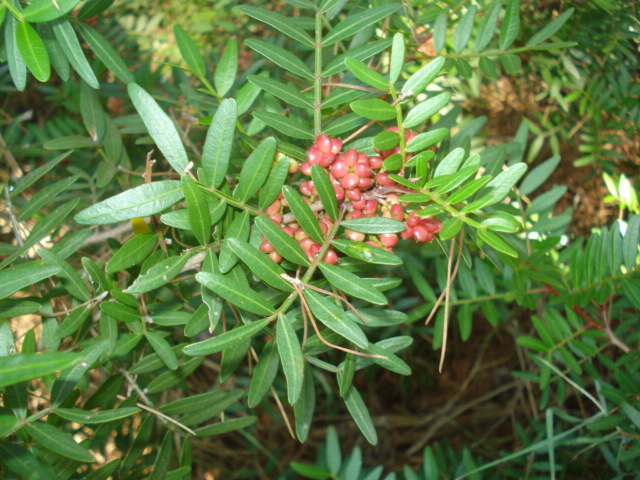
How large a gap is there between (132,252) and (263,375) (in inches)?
12.3

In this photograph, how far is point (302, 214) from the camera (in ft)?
2.51

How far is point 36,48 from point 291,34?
429 mm

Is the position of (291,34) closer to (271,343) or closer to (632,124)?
(271,343)

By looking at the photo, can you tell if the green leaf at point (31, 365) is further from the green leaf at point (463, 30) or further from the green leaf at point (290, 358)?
the green leaf at point (463, 30)

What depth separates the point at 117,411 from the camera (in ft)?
2.67

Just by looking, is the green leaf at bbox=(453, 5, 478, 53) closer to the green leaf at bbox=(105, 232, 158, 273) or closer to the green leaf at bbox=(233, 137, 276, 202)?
the green leaf at bbox=(233, 137, 276, 202)

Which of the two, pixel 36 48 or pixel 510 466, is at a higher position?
pixel 36 48

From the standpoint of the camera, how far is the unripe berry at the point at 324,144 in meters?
0.84

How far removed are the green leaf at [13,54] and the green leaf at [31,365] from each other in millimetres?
510

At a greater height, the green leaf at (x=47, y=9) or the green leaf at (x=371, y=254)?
the green leaf at (x=47, y=9)

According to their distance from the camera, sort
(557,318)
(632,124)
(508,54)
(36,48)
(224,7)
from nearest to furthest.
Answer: (36,48) < (508,54) < (557,318) < (632,124) < (224,7)

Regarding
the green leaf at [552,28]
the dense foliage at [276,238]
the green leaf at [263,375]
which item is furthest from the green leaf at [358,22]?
the green leaf at [263,375]

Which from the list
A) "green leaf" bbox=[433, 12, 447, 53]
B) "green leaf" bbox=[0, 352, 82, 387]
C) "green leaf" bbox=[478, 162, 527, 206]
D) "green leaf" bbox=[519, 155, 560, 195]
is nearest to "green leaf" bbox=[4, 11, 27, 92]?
"green leaf" bbox=[0, 352, 82, 387]

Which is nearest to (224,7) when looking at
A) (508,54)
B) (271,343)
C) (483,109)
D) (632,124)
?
(483,109)
